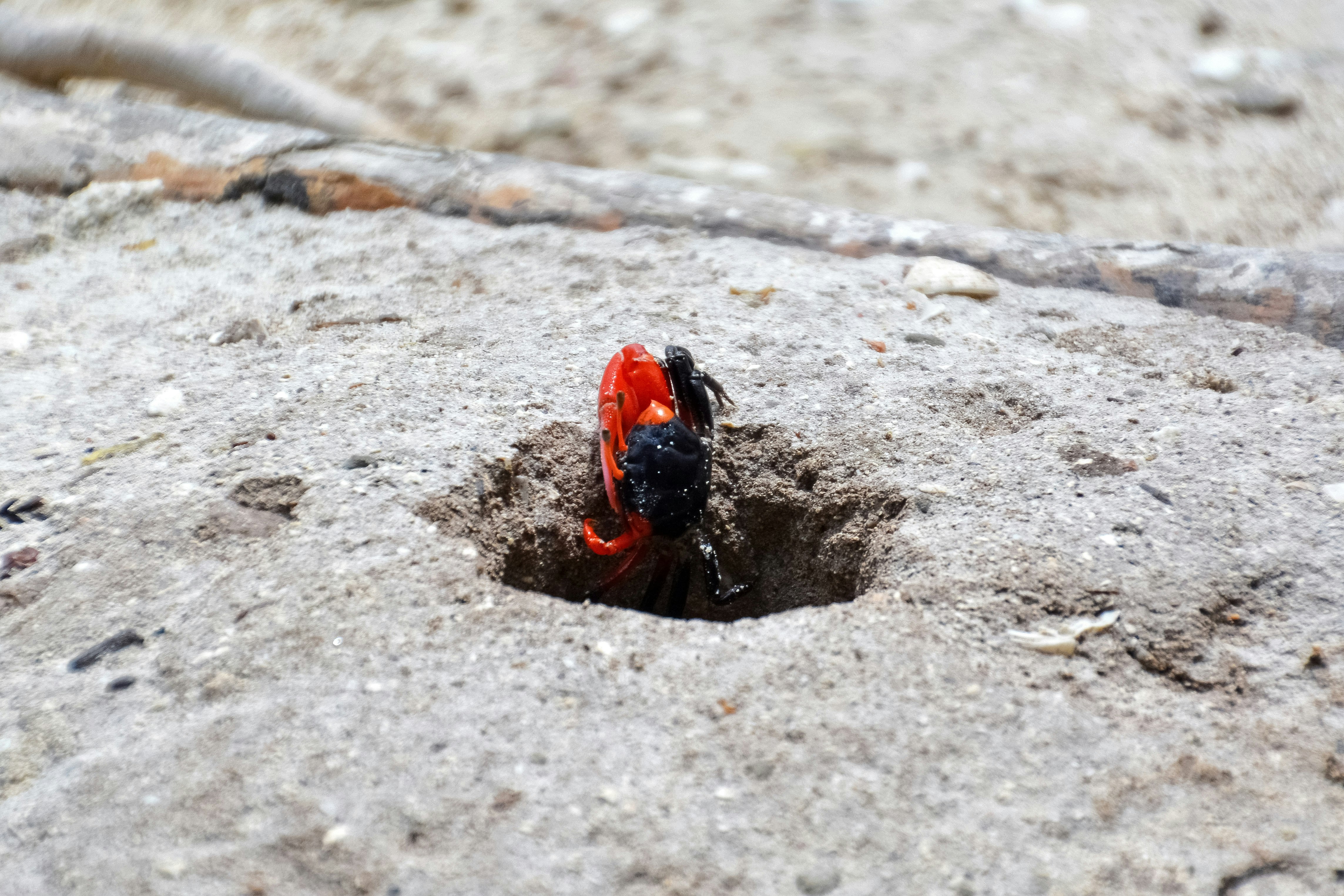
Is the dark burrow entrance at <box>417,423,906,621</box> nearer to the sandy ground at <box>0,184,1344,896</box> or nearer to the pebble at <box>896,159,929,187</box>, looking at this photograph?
the sandy ground at <box>0,184,1344,896</box>

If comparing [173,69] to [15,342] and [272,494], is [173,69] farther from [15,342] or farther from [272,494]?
[272,494]

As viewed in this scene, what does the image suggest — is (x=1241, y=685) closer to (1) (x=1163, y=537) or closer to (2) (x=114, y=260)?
(1) (x=1163, y=537)

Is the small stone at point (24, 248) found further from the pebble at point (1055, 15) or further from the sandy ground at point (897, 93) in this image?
the pebble at point (1055, 15)

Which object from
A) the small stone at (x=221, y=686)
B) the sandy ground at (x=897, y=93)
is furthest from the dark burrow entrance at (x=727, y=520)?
the sandy ground at (x=897, y=93)

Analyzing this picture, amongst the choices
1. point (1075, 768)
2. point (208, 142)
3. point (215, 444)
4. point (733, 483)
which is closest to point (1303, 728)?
point (1075, 768)

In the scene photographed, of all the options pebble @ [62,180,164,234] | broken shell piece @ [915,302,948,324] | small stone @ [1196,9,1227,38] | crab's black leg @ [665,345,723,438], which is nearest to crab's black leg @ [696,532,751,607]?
crab's black leg @ [665,345,723,438]
